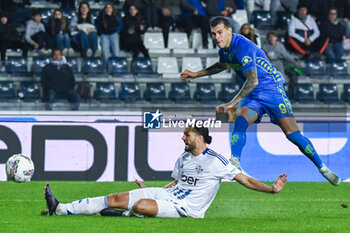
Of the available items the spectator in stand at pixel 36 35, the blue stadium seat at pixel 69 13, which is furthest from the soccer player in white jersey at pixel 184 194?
the blue stadium seat at pixel 69 13

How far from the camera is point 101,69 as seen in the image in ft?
55.6

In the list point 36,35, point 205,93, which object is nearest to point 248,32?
point 205,93

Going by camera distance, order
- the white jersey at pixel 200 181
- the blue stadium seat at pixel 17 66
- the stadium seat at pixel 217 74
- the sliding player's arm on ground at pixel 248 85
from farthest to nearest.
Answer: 1. the stadium seat at pixel 217 74
2. the blue stadium seat at pixel 17 66
3. the sliding player's arm on ground at pixel 248 85
4. the white jersey at pixel 200 181

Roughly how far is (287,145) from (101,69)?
514 centimetres

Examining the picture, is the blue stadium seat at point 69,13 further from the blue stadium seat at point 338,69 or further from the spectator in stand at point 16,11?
the blue stadium seat at point 338,69

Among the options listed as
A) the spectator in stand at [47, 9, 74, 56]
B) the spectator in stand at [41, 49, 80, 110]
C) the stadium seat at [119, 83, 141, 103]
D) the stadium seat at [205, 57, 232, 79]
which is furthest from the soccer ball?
the stadium seat at [205, 57, 232, 79]

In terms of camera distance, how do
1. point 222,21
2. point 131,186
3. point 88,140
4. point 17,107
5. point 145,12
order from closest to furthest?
1. point 222,21
2. point 131,186
3. point 88,140
4. point 17,107
5. point 145,12

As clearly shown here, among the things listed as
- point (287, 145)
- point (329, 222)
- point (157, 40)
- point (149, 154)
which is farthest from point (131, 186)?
point (157, 40)

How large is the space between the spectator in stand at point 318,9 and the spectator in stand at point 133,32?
13.0 ft

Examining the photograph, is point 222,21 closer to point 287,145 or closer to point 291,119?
point 291,119

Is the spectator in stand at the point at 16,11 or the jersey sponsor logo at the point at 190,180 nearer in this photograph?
the jersey sponsor logo at the point at 190,180

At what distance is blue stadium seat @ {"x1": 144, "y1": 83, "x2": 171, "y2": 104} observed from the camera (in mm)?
16312

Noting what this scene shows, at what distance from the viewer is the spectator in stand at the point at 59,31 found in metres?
17.0

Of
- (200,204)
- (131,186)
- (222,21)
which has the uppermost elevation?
(222,21)
